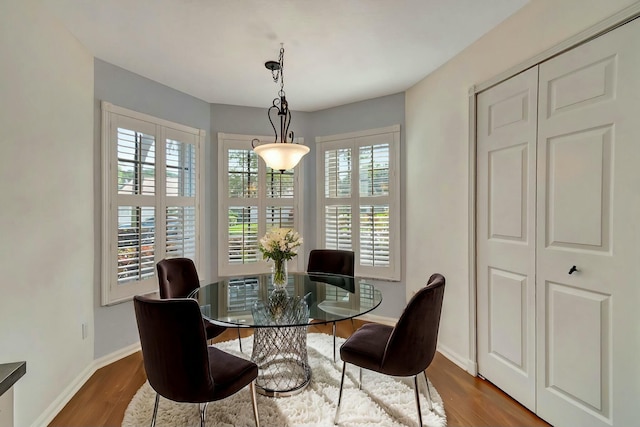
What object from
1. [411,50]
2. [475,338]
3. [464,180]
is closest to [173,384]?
[475,338]

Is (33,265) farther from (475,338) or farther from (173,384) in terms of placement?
(475,338)

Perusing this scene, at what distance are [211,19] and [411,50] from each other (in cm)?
153

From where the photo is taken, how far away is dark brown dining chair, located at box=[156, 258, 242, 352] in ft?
7.82

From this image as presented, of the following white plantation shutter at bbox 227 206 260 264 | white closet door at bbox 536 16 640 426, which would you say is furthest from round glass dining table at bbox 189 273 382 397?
white closet door at bbox 536 16 640 426

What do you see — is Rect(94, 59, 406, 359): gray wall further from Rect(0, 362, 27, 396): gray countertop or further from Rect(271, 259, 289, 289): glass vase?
Rect(0, 362, 27, 396): gray countertop

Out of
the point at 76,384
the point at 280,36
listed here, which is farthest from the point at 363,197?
the point at 76,384

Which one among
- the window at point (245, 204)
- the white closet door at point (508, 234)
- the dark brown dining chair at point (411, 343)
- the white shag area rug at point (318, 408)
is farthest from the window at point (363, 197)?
the dark brown dining chair at point (411, 343)

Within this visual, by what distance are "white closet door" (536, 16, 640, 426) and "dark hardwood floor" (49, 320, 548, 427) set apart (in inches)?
10.3

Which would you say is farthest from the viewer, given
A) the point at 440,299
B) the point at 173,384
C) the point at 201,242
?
the point at 201,242

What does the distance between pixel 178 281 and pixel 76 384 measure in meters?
0.99

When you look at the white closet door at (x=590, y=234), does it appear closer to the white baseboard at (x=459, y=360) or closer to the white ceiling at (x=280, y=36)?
the white baseboard at (x=459, y=360)

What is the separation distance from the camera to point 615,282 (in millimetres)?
1573

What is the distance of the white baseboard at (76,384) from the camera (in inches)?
77.1

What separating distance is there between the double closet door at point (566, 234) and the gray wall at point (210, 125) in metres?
1.32
